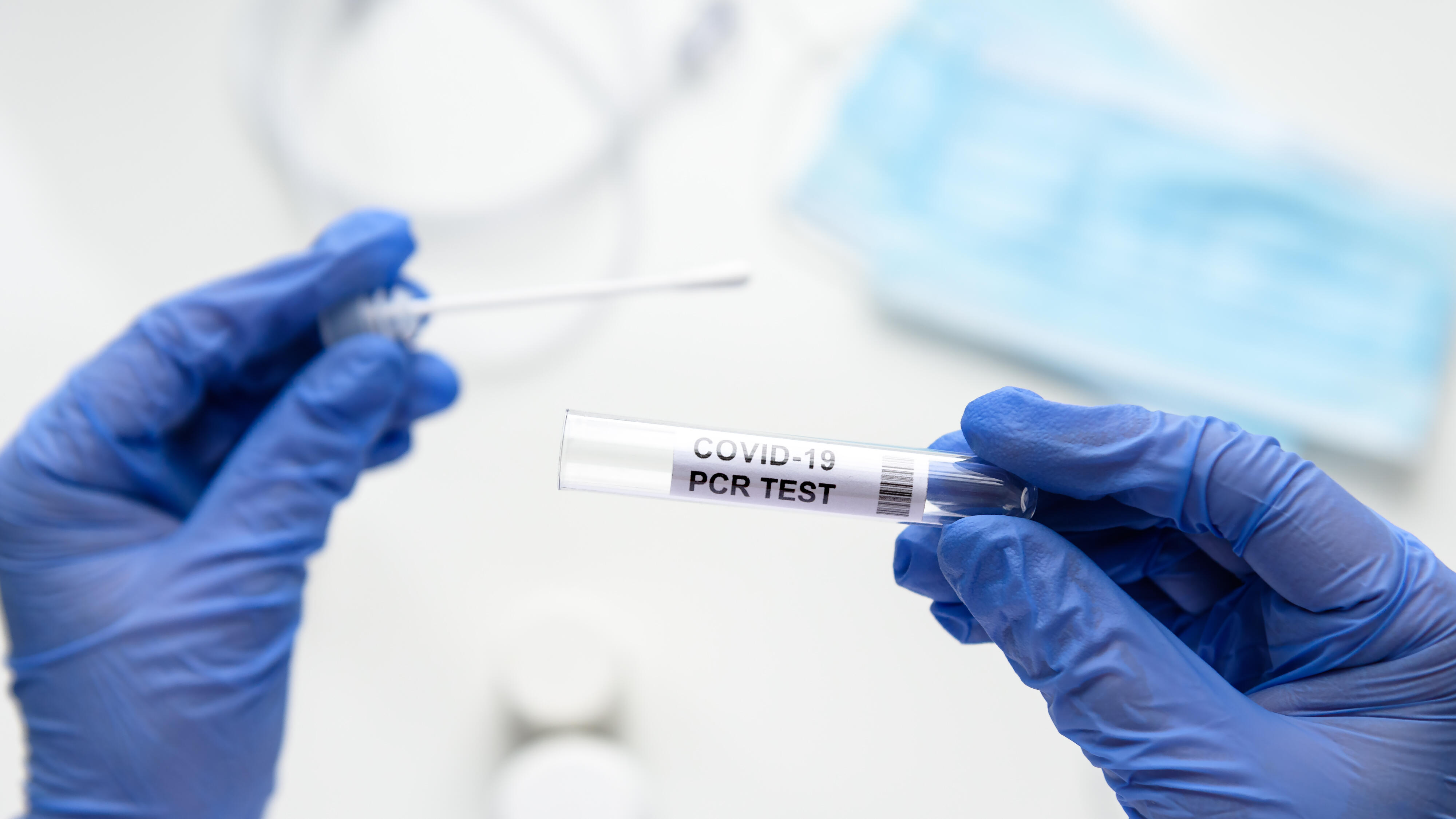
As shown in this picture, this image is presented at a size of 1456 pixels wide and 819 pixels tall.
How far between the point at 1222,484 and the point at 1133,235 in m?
0.73

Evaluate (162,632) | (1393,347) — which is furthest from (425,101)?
(1393,347)

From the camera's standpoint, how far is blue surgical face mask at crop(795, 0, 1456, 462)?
4.40 feet

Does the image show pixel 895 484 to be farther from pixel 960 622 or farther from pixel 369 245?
pixel 369 245

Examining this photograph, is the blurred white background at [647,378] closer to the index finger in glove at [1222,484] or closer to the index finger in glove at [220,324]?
the index finger in glove at [220,324]

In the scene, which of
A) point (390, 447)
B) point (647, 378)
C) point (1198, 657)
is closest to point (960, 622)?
point (1198, 657)

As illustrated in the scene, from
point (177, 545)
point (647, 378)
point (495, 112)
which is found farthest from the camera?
point (495, 112)

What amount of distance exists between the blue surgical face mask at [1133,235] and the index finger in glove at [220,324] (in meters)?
0.67

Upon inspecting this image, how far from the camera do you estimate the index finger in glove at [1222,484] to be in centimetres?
77

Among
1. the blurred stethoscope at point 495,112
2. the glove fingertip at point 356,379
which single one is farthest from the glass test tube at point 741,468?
the blurred stethoscope at point 495,112

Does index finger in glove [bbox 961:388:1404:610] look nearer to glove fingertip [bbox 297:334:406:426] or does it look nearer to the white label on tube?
the white label on tube

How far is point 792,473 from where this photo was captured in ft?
2.61

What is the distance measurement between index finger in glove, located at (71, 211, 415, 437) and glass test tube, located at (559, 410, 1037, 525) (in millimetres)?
375

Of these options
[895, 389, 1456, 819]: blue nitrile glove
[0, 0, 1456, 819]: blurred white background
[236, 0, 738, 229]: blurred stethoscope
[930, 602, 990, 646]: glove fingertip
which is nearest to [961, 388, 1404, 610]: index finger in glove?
[895, 389, 1456, 819]: blue nitrile glove

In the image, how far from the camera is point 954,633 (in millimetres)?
979
